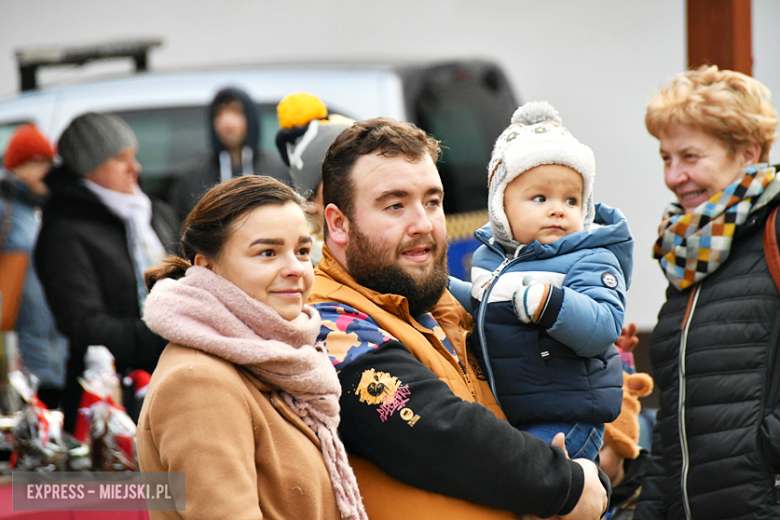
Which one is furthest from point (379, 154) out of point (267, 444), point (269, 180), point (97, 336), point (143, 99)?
point (143, 99)

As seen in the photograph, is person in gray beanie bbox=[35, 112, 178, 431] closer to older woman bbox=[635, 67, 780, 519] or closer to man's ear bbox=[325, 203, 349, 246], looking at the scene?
man's ear bbox=[325, 203, 349, 246]

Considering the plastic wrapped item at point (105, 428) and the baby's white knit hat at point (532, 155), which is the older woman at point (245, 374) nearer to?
the baby's white knit hat at point (532, 155)

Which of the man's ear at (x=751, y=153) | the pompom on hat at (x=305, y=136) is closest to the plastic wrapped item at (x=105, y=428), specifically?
the pompom on hat at (x=305, y=136)

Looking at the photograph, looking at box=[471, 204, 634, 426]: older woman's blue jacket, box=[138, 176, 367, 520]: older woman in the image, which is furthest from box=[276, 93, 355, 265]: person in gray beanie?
box=[138, 176, 367, 520]: older woman

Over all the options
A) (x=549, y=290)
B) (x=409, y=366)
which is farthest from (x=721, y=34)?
(x=409, y=366)

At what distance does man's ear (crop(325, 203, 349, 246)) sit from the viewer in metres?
1.90

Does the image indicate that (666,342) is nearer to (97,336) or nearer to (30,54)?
(97,336)

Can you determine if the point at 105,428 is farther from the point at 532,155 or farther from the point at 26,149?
the point at 26,149

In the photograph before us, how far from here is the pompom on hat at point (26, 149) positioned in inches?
179

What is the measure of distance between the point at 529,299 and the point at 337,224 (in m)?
0.48

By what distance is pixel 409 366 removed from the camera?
1680 millimetres

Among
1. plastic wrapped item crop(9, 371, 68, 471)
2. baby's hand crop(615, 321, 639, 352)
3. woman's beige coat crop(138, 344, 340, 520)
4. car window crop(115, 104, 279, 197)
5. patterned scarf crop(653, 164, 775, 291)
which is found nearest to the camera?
woman's beige coat crop(138, 344, 340, 520)

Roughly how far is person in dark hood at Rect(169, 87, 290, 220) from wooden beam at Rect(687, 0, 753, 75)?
80.7 inches

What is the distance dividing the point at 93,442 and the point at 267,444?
1824 millimetres
